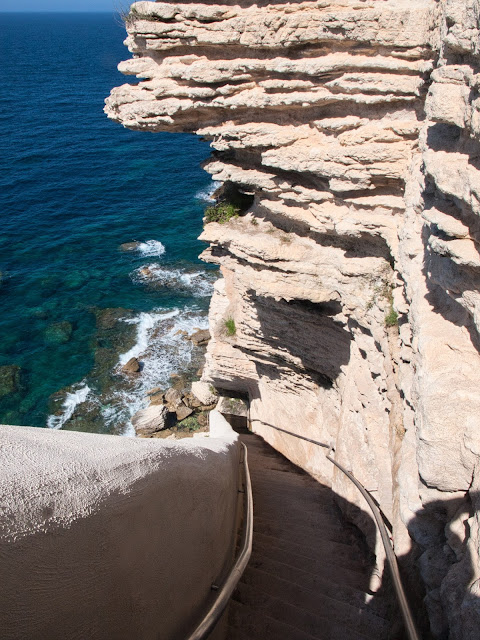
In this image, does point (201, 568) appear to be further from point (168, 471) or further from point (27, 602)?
point (27, 602)

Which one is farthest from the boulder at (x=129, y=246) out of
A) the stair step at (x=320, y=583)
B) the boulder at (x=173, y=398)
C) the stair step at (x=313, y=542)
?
the stair step at (x=320, y=583)

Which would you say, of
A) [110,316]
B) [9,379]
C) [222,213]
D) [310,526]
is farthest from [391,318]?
[110,316]

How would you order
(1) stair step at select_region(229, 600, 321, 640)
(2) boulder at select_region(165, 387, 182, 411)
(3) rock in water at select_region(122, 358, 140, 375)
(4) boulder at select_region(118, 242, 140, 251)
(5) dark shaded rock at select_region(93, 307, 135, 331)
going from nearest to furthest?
1. (1) stair step at select_region(229, 600, 321, 640)
2. (2) boulder at select_region(165, 387, 182, 411)
3. (3) rock in water at select_region(122, 358, 140, 375)
4. (5) dark shaded rock at select_region(93, 307, 135, 331)
5. (4) boulder at select_region(118, 242, 140, 251)

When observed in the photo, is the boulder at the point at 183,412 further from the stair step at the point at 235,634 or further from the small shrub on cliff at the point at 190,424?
the stair step at the point at 235,634

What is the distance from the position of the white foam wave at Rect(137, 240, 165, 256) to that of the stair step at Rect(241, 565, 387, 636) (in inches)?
1178

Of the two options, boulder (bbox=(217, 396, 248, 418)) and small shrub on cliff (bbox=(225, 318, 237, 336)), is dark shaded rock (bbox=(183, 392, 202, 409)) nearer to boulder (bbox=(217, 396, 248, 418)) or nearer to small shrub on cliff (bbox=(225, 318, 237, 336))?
boulder (bbox=(217, 396, 248, 418))

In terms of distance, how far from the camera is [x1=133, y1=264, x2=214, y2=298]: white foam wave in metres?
32.8

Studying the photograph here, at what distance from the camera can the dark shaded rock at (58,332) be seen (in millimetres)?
28761

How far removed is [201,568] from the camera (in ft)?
18.7

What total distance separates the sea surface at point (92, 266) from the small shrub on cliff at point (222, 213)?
14.4 m

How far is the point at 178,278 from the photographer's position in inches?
1323

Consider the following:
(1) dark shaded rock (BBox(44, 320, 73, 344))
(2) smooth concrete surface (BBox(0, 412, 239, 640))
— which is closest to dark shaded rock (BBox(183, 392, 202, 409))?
(1) dark shaded rock (BBox(44, 320, 73, 344))

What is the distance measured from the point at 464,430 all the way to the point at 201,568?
3402mm

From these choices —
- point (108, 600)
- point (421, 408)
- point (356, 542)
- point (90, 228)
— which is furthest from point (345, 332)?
point (90, 228)
